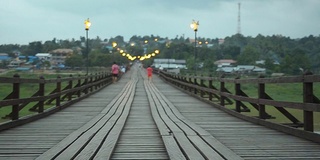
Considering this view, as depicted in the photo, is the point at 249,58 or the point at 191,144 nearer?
the point at 191,144

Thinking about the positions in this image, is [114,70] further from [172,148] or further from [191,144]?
[172,148]

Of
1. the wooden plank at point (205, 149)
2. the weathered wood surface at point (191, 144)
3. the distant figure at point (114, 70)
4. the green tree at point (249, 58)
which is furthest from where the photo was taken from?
the green tree at point (249, 58)

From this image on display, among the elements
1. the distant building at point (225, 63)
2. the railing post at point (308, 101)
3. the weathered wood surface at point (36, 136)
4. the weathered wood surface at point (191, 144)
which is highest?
the distant building at point (225, 63)

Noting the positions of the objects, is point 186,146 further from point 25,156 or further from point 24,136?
point 24,136

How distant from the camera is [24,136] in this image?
25.9 feet

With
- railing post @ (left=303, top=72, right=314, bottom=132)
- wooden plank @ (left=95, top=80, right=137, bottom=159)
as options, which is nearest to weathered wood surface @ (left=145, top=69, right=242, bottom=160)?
wooden plank @ (left=95, top=80, right=137, bottom=159)

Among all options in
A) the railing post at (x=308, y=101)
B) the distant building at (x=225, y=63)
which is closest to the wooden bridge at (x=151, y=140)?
the railing post at (x=308, y=101)

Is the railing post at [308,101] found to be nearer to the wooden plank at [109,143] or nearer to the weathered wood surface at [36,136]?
the wooden plank at [109,143]

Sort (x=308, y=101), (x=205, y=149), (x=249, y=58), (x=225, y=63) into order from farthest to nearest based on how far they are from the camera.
Result: 1. (x=225, y=63)
2. (x=249, y=58)
3. (x=308, y=101)
4. (x=205, y=149)

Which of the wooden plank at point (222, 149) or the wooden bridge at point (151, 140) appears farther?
the wooden bridge at point (151, 140)

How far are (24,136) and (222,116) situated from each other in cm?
618

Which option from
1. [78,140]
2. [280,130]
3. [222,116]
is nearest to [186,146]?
[78,140]

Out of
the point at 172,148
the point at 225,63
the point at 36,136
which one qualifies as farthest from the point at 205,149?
the point at 225,63

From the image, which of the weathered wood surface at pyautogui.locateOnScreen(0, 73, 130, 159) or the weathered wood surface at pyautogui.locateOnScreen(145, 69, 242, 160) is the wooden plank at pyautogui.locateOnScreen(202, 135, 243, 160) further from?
the weathered wood surface at pyautogui.locateOnScreen(0, 73, 130, 159)
